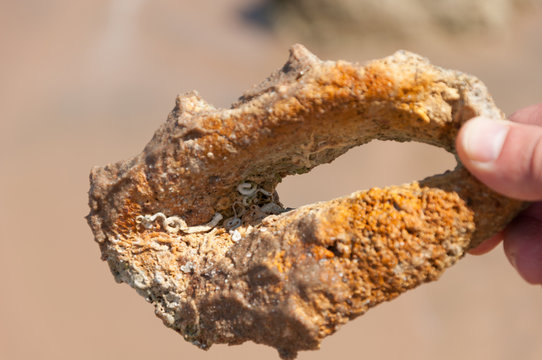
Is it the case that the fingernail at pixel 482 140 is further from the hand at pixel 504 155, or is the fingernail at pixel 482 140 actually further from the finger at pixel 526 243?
the finger at pixel 526 243

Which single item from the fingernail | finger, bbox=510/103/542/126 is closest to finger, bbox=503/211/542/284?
finger, bbox=510/103/542/126

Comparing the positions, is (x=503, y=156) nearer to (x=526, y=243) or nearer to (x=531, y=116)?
(x=526, y=243)

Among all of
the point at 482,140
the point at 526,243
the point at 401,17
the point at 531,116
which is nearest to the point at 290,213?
the point at 482,140

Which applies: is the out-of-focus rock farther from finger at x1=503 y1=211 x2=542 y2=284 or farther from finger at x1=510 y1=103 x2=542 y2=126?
finger at x1=503 y1=211 x2=542 y2=284

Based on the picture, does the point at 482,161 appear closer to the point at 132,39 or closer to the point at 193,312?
the point at 193,312

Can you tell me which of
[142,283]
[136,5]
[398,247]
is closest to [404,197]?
[398,247]

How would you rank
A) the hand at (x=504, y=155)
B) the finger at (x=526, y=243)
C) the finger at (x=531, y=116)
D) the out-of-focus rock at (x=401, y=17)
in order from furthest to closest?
1. the out-of-focus rock at (x=401, y=17)
2. the finger at (x=531, y=116)
3. the finger at (x=526, y=243)
4. the hand at (x=504, y=155)

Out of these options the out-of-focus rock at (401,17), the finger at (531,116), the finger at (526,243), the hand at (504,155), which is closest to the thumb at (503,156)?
the hand at (504,155)
